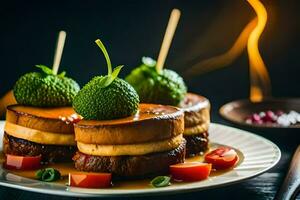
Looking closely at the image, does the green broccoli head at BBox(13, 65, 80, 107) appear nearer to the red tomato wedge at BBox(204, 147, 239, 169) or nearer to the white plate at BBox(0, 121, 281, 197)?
the white plate at BBox(0, 121, 281, 197)

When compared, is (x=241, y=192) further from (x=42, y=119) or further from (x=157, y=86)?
(x=42, y=119)

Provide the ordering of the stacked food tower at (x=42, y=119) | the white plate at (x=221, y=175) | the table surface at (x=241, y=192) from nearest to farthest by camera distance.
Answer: the white plate at (x=221, y=175) < the table surface at (x=241, y=192) < the stacked food tower at (x=42, y=119)

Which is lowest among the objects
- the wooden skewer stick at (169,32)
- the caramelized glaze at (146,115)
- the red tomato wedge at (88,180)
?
the red tomato wedge at (88,180)

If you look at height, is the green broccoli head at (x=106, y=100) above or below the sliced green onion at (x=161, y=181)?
above

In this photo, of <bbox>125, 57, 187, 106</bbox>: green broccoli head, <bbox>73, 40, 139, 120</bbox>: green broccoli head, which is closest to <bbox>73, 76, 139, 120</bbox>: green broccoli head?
<bbox>73, 40, 139, 120</bbox>: green broccoli head

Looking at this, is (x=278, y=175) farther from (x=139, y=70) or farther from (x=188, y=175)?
(x=139, y=70)

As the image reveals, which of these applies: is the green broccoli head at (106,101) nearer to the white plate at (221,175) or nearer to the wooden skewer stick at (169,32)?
the white plate at (221,175)

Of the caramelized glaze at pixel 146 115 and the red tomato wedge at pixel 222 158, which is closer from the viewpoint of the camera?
the caramelized glaze at pixel 146 115

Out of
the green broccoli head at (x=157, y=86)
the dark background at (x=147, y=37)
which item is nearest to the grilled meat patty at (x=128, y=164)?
the green broccoli head at (x=157, y=86)

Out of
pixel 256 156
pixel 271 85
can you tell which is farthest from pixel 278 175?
pixel 271 85
